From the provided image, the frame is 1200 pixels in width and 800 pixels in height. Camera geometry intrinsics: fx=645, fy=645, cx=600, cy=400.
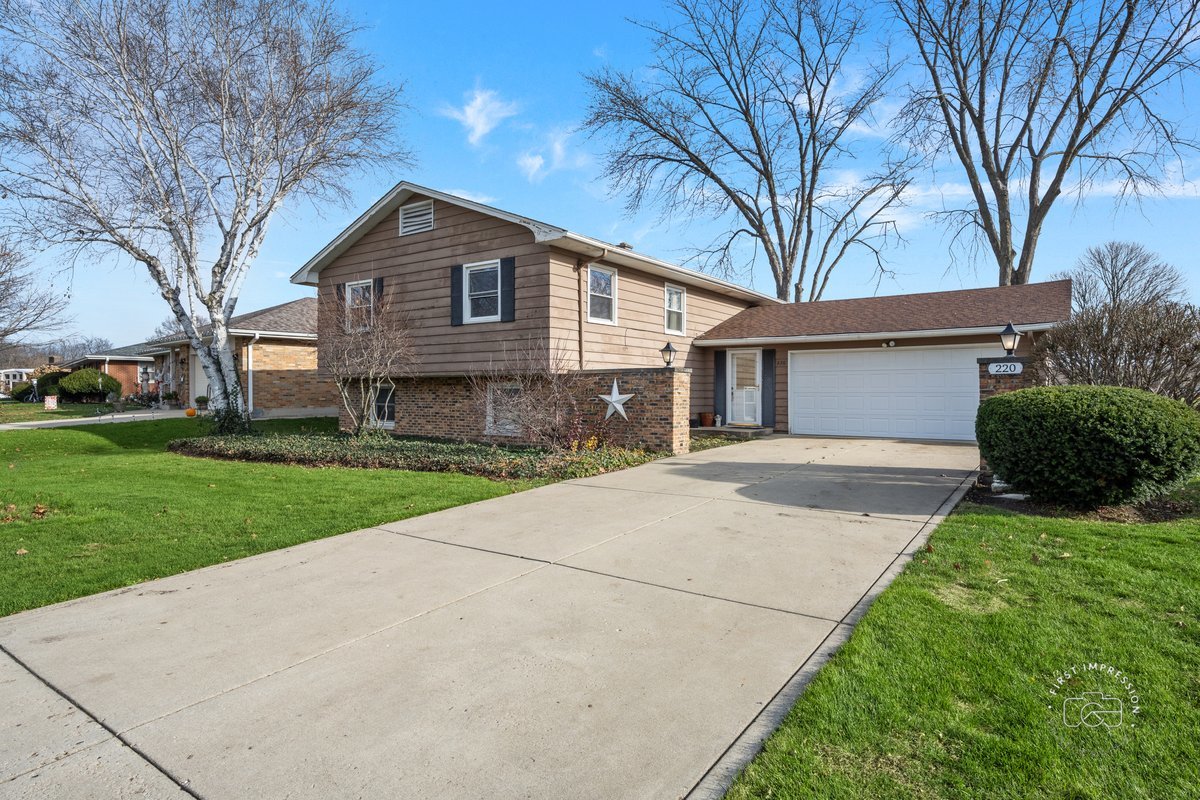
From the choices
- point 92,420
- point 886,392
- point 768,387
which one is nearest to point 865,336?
point 886,392

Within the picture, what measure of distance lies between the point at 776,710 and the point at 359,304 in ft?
43.1

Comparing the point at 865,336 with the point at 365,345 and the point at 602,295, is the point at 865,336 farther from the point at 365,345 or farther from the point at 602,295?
the point at 365,345

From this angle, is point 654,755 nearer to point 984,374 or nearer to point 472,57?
point 984,374

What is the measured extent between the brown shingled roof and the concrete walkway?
17570 millimetres

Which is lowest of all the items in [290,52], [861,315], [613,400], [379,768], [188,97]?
[379,768]

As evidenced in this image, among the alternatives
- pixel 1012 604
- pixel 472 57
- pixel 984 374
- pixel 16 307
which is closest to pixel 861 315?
pixel 984 374

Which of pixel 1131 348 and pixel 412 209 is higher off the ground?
pixel 412 209

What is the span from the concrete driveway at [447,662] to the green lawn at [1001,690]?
0.24 meters

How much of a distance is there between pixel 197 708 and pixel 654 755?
204 centimetres

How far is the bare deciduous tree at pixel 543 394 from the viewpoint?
1163cm

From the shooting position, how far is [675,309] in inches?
622

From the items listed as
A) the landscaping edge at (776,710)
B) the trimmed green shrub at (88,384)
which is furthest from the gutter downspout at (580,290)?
the trimmed green shrub at (88,384)

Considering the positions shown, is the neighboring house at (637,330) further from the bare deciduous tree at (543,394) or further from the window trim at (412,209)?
the bare deciduous tree at (543,394)

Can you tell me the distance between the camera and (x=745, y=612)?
3883 mm
